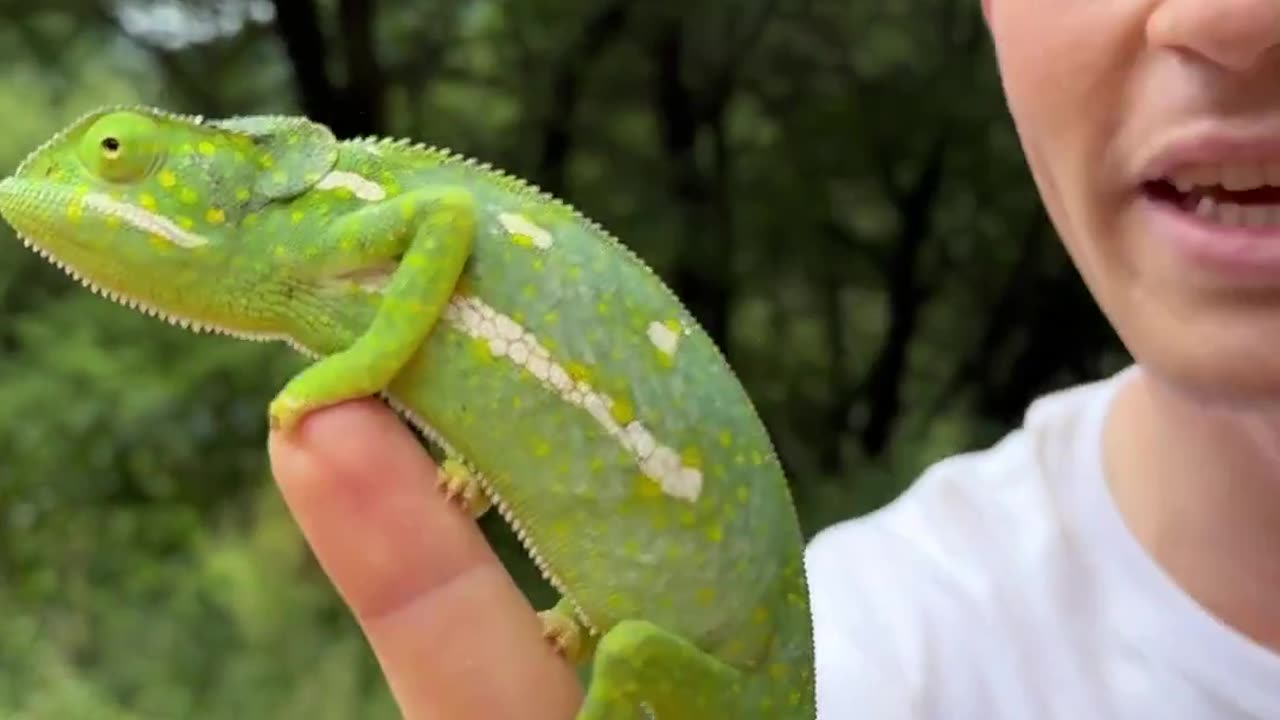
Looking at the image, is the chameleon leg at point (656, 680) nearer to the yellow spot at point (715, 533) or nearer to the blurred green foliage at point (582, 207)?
the yellow spot at point (715, 533)

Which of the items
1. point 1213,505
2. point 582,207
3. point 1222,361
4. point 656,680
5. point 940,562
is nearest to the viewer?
point 656,680

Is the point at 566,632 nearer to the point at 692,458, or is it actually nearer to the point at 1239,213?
the point at 692,458

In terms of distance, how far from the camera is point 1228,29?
1.88ft

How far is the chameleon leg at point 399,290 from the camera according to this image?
50cm

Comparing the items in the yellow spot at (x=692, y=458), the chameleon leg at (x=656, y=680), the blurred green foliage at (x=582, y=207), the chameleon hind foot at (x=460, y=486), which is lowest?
the blurred green foliage at (x=582, y=207)

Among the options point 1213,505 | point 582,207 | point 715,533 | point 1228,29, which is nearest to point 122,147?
point 715,533

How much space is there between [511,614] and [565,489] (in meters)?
0.08

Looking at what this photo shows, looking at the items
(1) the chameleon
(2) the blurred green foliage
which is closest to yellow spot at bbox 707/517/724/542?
(1) the chameleon

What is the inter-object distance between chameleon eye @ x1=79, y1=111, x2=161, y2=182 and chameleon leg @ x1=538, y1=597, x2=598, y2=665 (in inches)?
9.2

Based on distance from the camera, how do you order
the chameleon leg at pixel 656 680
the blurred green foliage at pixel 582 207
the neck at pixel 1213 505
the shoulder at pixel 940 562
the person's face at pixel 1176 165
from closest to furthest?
the chameleon leg at pixel 656 680
the person's face at pixel 1176 165
the neck at pixel 1213 505
the shoulder at pixel 940 562
the blurred green foliage at pixel 582 207

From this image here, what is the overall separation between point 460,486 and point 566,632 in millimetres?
73

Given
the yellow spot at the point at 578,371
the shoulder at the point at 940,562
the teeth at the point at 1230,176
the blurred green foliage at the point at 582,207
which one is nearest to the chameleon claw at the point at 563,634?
the yellow spot at the point at 578,371

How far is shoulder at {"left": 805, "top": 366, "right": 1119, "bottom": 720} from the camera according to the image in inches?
38.4

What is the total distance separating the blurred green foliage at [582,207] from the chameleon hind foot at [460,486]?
0.63 metres
